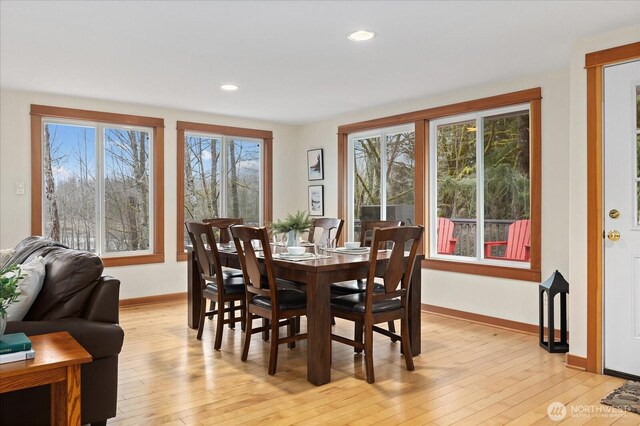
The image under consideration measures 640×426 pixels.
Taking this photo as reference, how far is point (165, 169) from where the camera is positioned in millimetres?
5836

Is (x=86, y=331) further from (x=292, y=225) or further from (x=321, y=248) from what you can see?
(x=321, y=248)

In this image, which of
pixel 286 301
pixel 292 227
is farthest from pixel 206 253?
pixel 286 301

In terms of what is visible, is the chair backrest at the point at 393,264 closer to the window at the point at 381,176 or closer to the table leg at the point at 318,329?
the table leg at the point at 318,329

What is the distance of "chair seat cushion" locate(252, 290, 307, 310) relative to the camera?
337cm

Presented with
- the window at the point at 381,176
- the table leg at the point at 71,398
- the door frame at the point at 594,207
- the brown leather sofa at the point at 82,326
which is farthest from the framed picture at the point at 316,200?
the table leg at the point at 71,398

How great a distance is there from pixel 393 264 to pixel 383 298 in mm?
233

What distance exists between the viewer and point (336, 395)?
2.91m

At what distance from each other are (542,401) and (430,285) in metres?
2.45

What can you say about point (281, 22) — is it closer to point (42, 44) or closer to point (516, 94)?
point (42, 44)

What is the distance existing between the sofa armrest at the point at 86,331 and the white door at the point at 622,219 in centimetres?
304

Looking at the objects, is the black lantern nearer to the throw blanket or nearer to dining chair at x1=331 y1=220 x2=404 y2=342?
dining chair at x1=331 y1=220 x2=404 y2=342

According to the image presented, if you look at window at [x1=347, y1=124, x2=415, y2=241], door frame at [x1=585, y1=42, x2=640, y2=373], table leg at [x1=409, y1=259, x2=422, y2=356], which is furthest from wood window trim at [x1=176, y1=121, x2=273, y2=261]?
door frame at [x1=585, y1=42, x2=640, y2=373]

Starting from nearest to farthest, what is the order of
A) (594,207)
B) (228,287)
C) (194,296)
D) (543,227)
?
(594,207) → (228,287) → (543,227) → (194,296)

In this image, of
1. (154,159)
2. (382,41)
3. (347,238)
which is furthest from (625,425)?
(154,159)
